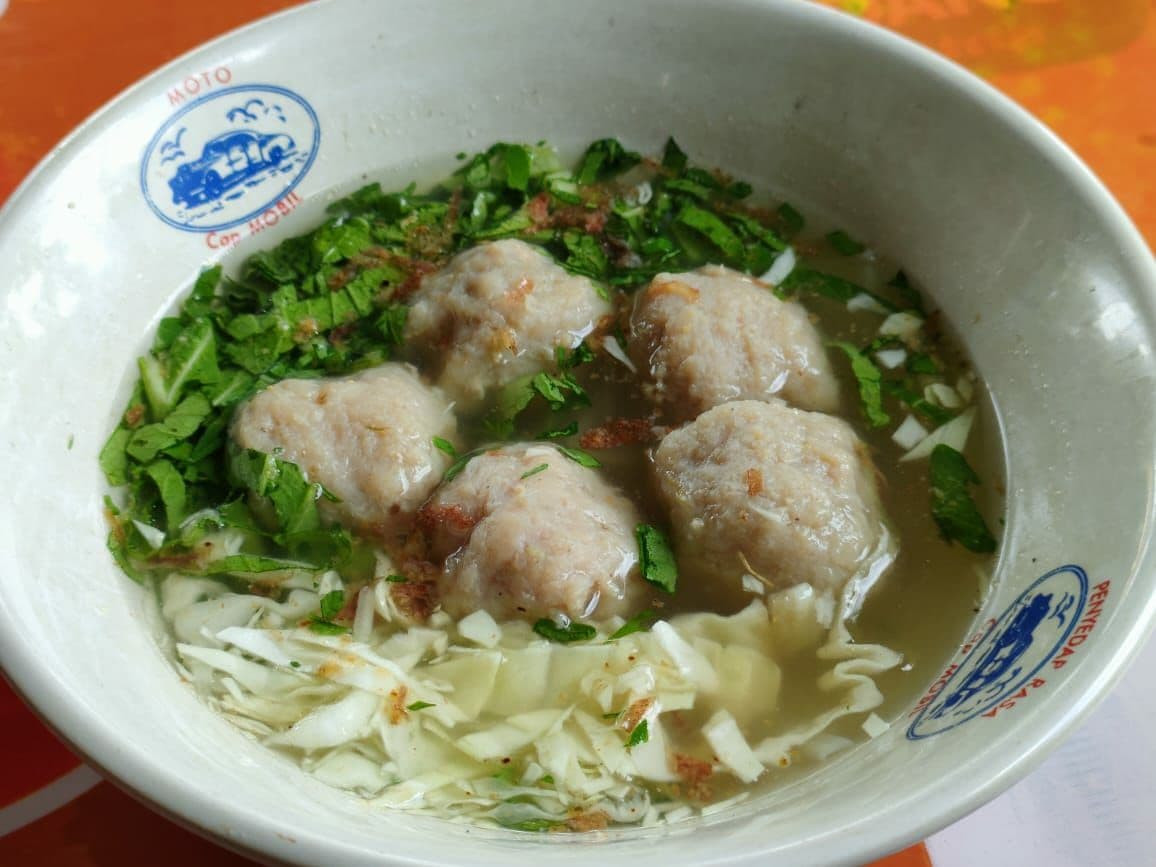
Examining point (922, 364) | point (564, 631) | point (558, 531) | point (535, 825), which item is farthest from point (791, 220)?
point (535, 825)

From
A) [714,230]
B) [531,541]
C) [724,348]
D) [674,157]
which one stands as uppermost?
[674,157]

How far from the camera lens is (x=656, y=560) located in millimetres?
1963

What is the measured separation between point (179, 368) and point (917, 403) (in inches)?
64.1


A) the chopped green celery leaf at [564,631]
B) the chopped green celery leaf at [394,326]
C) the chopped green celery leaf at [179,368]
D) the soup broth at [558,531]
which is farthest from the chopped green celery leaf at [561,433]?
the chopped green celery leaf at [179,368]

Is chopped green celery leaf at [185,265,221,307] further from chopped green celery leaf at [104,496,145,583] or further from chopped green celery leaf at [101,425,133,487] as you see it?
chopped green celery leaf at [104,496,145,583]

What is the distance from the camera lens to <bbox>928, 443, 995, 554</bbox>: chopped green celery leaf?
6.61 ft

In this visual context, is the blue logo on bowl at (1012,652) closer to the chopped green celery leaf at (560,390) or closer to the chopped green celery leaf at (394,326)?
the chopped green celery leaf at (560,390)

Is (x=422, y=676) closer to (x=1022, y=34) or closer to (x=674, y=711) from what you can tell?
(x=674, y=711)

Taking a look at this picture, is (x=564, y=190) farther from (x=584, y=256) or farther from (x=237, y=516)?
(x=237, y=516)

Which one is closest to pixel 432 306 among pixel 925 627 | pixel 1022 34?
pixel 925 627

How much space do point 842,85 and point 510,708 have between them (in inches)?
64.4

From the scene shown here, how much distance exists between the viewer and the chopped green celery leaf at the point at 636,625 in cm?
188

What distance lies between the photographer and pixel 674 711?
183cm

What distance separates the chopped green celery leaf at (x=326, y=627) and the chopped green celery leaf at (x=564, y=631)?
38cm
